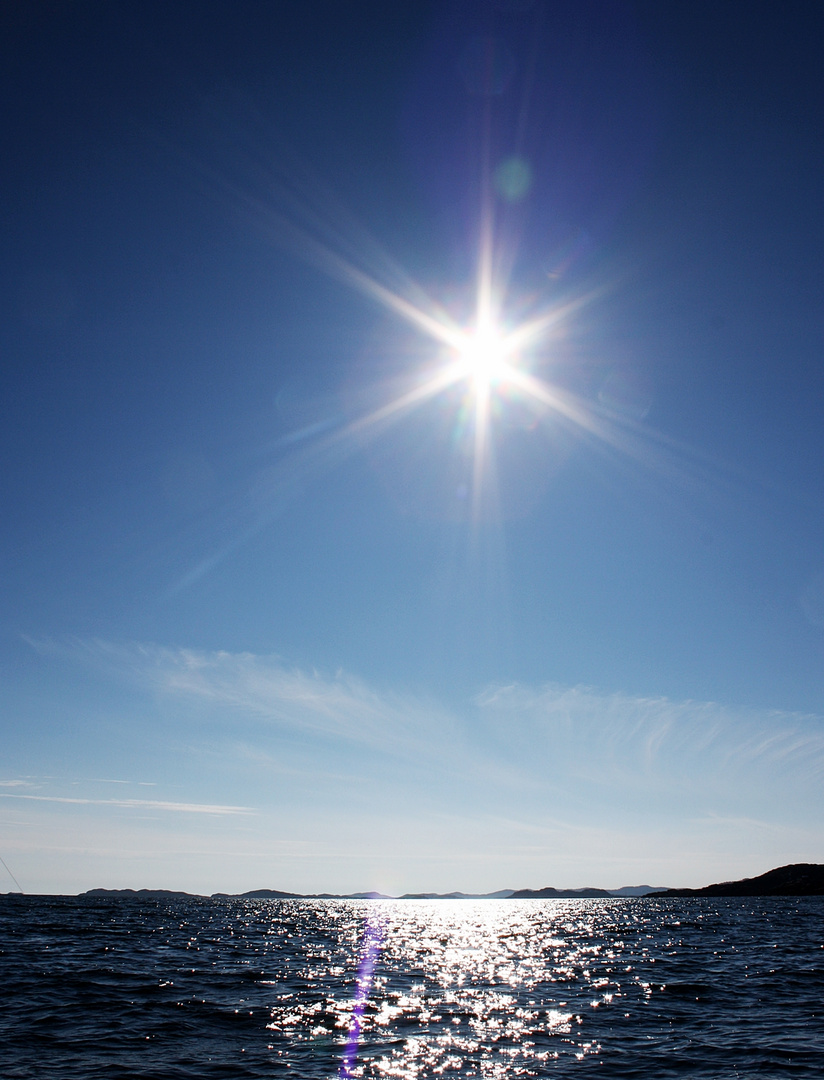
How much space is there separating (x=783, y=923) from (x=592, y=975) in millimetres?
60148

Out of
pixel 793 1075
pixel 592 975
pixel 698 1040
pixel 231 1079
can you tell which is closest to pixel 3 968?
pixel 231 1079

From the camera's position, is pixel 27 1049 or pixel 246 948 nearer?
pixel 27 1049

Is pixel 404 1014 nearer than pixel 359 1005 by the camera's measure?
Yes

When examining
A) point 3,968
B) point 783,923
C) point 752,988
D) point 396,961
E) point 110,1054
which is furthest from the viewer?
point 783,923

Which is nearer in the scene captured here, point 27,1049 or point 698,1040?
point 27,1049

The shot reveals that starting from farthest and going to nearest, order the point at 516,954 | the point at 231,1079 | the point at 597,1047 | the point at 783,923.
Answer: the point at 783,923 < the point at 516,954 < the point at 597,1047 < the point at 231,1079

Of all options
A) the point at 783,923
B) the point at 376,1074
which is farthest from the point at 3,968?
the point at 783,923

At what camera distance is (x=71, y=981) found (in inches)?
1161

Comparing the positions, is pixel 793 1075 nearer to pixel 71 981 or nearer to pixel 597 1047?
pixel 597 1047

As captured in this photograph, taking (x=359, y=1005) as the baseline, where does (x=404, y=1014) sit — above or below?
below

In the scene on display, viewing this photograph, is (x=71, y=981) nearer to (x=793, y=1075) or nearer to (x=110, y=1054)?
(x=110, y=1054)

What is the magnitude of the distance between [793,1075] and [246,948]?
4229cm

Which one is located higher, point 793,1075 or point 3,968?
point 3,968

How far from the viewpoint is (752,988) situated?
29406 millimetres
